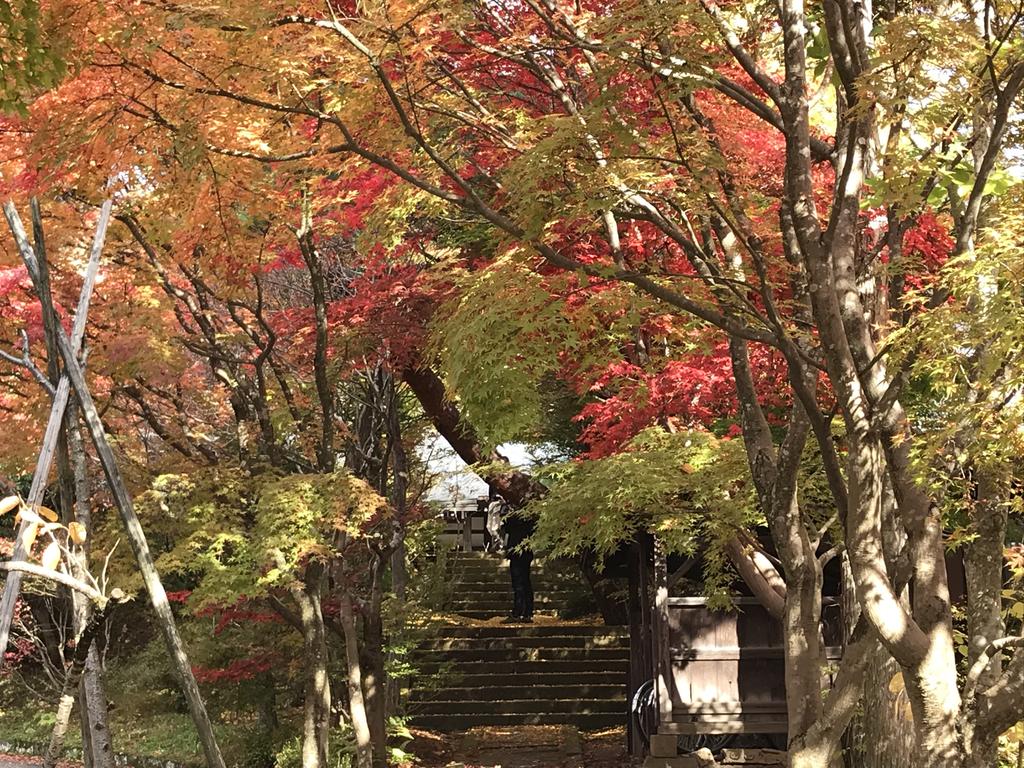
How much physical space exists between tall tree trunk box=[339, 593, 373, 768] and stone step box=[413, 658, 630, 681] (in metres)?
3.92

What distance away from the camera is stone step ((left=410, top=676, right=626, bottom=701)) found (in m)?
16.2

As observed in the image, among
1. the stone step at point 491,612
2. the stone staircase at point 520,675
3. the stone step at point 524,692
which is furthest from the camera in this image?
the stone step at point 491,612

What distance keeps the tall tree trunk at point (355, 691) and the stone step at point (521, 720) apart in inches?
123

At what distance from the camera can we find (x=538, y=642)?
17.2m

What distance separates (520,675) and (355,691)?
4872 mm

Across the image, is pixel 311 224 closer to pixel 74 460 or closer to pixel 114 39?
pixel 74 460

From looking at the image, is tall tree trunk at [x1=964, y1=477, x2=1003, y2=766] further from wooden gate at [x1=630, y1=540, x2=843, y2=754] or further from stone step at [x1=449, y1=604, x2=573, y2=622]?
stone step at [x1=449, y1=604, x2=573, y2=622]

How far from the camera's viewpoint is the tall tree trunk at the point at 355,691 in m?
11.9

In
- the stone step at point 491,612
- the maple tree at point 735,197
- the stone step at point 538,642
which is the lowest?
the stone step at point 538,642

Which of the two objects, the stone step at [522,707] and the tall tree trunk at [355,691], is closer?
the tall tree trunk at [355,691]

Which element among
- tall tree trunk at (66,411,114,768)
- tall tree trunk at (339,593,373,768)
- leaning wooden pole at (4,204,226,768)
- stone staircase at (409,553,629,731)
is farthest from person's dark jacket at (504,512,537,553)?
leaning wooden pole at (4,204,226,768)

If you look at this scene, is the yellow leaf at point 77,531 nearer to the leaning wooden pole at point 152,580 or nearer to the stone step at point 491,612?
the leaning wooden pole at point 152,580

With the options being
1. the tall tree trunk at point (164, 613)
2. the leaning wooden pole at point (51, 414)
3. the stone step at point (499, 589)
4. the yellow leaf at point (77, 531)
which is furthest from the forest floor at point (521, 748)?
the yellow leaf at point (77, 531)

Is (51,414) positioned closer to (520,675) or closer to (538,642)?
(520,675)
